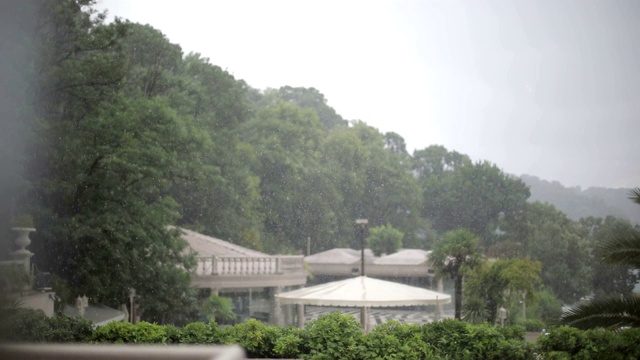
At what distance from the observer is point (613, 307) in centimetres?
705

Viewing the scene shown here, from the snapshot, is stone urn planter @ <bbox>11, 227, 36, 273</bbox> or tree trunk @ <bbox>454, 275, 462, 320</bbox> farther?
tree trunk @ <bbox>454, 275, 462, 320</bbox>

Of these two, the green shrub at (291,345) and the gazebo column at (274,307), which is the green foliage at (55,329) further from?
the gazebo column at (274,307)

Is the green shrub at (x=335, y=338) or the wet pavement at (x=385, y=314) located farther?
the wet pavement at (x=385, y=314)

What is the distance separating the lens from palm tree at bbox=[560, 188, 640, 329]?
6.96 metres

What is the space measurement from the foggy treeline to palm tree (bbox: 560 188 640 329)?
0.91 meters

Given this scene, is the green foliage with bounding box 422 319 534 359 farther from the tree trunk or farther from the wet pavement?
the wet pavement

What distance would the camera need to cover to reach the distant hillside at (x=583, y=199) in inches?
949

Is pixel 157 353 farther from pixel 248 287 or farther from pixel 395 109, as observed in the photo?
pixel 395 109

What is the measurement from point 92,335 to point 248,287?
1098 centimetres

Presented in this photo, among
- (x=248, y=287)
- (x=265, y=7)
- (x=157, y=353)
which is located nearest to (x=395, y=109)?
(x=265, y=7)

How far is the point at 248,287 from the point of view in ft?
59.2

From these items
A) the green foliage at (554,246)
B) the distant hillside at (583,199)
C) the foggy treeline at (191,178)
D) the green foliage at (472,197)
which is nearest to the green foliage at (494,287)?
the foggy treeline at (191,178)

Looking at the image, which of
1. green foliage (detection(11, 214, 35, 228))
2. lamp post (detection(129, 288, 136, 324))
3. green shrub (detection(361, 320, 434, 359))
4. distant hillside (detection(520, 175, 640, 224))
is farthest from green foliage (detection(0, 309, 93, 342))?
distant hillside (detection(520, 175, 640, 224))

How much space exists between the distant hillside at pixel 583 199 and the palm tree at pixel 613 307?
56.4ft
